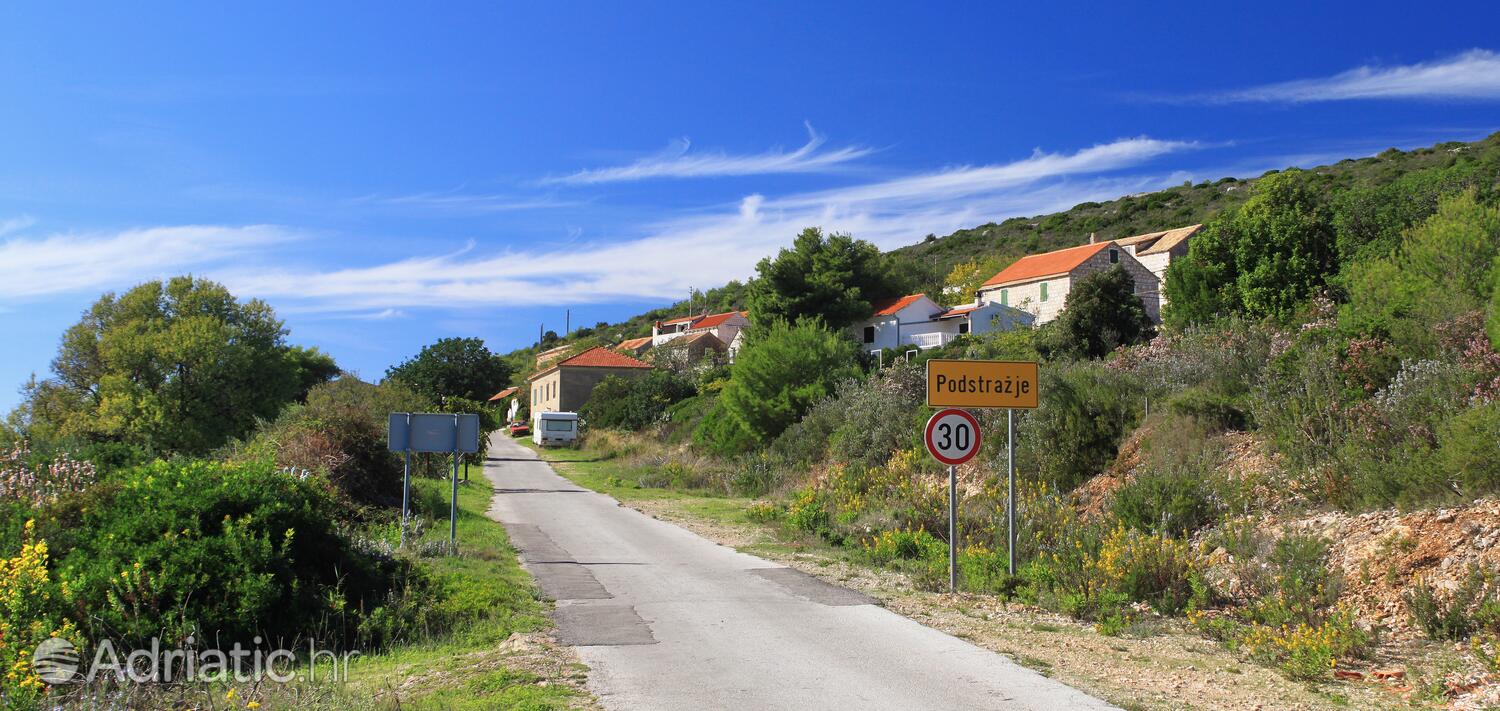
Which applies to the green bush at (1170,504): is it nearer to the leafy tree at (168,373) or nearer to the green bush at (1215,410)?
the green bush at (1215,410)

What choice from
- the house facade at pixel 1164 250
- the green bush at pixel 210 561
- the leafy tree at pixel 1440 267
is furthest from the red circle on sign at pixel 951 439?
the house facade at pixel 1164 250

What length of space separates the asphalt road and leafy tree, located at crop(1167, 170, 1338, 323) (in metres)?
28.3

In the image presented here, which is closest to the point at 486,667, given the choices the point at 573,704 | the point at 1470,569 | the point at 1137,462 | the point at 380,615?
the point at 573,704

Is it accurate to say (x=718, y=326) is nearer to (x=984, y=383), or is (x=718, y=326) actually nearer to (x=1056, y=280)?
(x=1056, y=280)

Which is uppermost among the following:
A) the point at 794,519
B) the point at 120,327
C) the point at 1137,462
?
the point at 120,327

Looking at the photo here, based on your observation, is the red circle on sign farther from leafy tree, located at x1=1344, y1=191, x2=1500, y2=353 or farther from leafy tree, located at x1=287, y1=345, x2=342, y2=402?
leafy tree, located at x1=287, y1=345, x2=342, y2=402

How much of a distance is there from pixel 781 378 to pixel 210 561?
25.2 m

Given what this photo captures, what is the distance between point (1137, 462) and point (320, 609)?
12.4m

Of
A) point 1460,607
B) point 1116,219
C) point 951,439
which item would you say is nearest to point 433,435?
point 951,439

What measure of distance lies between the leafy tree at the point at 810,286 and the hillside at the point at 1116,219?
583 inches

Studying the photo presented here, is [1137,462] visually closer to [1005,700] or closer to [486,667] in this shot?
[1005,700]

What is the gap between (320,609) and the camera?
9.60 m

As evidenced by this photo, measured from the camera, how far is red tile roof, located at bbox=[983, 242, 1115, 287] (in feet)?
172

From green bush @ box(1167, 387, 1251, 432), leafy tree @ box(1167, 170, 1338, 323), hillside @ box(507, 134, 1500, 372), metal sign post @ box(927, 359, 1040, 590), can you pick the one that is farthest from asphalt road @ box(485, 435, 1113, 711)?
hillside @ box(507, 134, 1500, 372)
